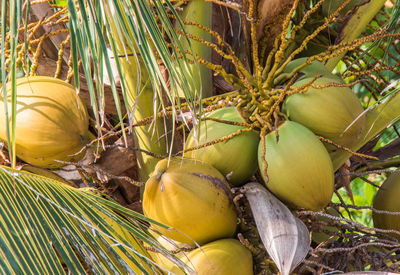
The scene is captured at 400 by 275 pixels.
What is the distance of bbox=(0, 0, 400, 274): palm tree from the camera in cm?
91

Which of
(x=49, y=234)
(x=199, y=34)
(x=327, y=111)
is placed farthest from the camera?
(x=199, y=34)

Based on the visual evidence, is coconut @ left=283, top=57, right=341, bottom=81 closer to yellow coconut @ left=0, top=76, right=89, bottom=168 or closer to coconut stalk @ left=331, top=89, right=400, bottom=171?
coconut stalk @ left=331, top=89, right=400, bottom=171

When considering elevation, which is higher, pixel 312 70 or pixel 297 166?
pixel 312 70

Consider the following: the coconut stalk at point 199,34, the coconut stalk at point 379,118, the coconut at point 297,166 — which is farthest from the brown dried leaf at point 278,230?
the coconut stalk at point 199,34

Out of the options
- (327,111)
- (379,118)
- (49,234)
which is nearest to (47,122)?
(49,234)

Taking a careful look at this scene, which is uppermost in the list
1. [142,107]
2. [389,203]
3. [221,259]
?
[142,107]

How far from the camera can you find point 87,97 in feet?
5.38

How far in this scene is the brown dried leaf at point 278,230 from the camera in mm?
1112

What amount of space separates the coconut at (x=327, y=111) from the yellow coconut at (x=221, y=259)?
35 cm

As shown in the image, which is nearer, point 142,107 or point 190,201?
point 190,201

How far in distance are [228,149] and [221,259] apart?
0.87ft

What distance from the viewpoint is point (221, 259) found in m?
1.20

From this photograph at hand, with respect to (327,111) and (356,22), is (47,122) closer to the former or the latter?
(327,111)

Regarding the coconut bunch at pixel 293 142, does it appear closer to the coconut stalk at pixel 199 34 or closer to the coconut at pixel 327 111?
the coconut at pixel 327 111
